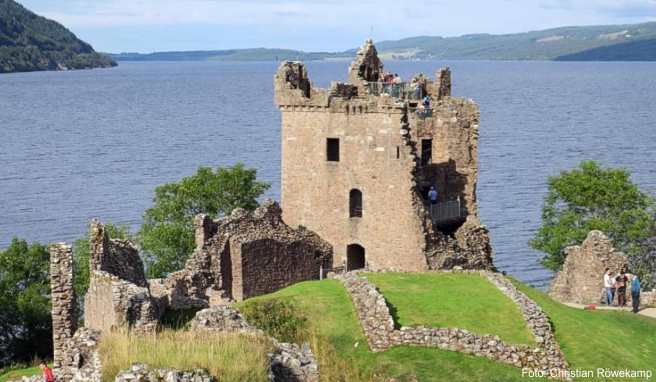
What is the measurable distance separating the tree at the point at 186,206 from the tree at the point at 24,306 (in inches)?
280

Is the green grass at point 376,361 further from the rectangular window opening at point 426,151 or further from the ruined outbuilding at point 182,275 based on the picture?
the rectangular window opening at point 426,151

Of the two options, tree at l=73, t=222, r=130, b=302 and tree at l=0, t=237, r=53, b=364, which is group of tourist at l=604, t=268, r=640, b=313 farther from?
tree at l=0, t=237, r=53, b=364

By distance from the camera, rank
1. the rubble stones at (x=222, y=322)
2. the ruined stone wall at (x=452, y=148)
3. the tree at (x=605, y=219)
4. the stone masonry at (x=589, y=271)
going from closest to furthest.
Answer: the rubble stones at (x=222, y=322)
the stone masonry at (x=589, y=271)
the ruined stone wall at (x=452, y=148)
the tree at (x=605, y=219)

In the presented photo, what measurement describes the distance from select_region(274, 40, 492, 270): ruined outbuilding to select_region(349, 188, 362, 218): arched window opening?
44 millimetres

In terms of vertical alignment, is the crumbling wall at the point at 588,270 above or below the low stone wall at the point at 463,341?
below

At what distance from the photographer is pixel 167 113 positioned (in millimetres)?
196875

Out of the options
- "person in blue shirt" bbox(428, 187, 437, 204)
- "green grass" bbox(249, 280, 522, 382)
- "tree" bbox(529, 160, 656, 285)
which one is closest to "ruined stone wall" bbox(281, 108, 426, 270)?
"person in blue shirt" bbox(428, 187, 437, 204)

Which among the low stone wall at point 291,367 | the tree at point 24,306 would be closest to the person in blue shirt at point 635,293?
the low stone wall at point 291,367

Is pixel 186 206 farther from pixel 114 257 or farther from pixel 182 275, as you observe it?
pixel 114 257

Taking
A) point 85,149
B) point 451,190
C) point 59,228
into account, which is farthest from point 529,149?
point 451,190

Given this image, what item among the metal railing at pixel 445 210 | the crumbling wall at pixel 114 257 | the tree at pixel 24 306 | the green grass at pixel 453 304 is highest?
the crumbling wall at pixel 114 257

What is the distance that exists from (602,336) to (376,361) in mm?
8784

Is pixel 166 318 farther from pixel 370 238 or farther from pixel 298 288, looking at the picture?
pixel 370 238

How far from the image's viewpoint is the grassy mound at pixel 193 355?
19.7 metres
